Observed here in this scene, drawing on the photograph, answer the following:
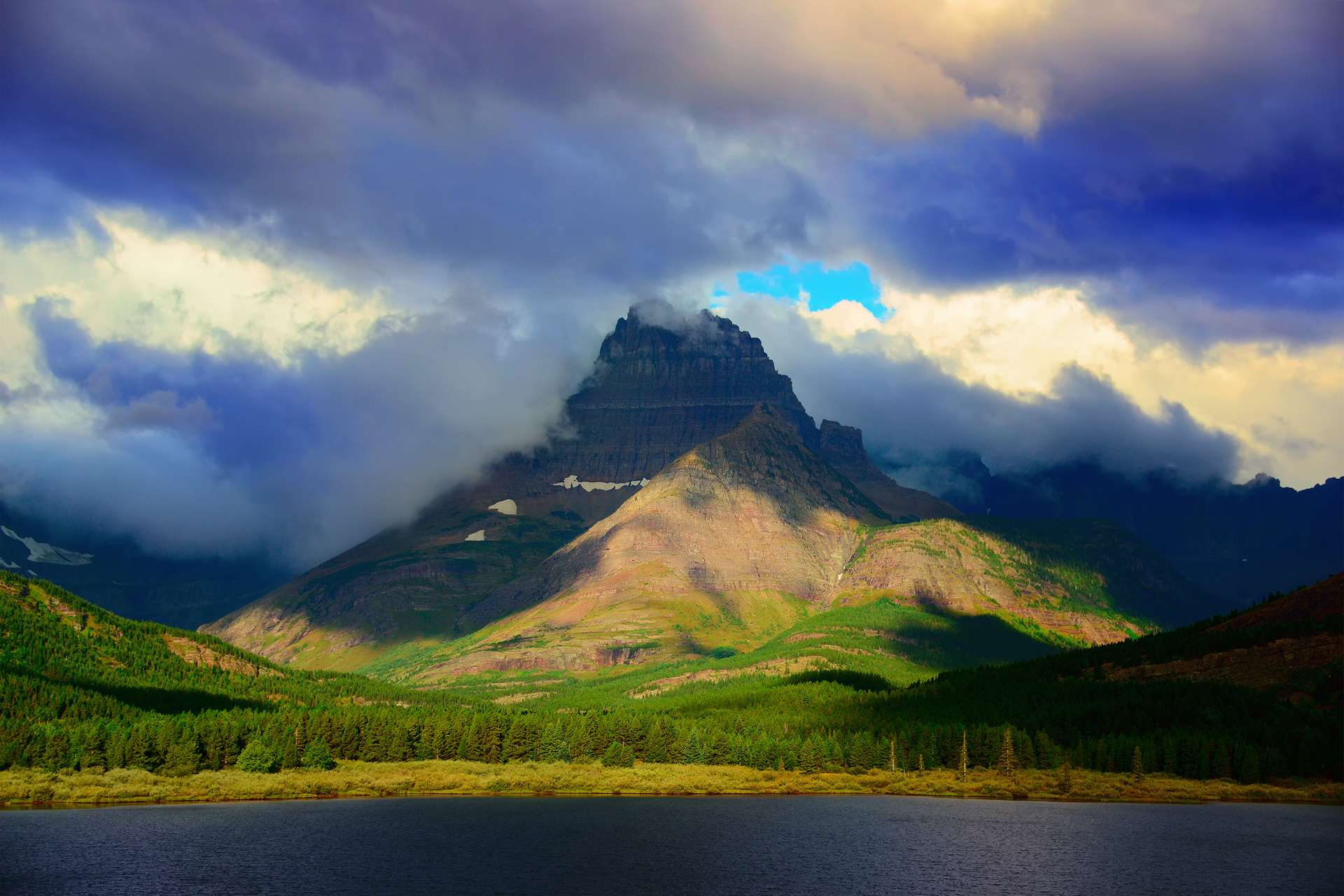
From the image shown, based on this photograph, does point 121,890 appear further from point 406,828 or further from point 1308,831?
point 1308,831

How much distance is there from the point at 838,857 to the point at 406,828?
78374mm

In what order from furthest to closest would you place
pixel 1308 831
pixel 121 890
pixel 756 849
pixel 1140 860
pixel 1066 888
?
1. pixel 1308 831
2. pixel 756 849
3. pixel 1140 860
4. pixel 1066 888
5. pixel 121 890

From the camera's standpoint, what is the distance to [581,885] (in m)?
147

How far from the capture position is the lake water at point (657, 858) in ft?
474

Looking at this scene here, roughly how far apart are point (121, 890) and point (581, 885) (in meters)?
57.7

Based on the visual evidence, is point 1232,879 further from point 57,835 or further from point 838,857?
point 57,835

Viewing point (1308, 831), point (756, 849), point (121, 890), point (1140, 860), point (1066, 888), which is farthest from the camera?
point (1308, 831)

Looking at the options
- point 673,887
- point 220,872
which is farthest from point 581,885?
point 220,872

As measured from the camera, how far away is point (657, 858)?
168 metres

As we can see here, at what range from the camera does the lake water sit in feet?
474

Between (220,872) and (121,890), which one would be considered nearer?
(121,890)

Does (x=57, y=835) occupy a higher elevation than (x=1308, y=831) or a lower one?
lower

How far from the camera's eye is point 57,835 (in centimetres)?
17612

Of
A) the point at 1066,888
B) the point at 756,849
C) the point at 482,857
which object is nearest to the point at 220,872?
the point at 482,857
